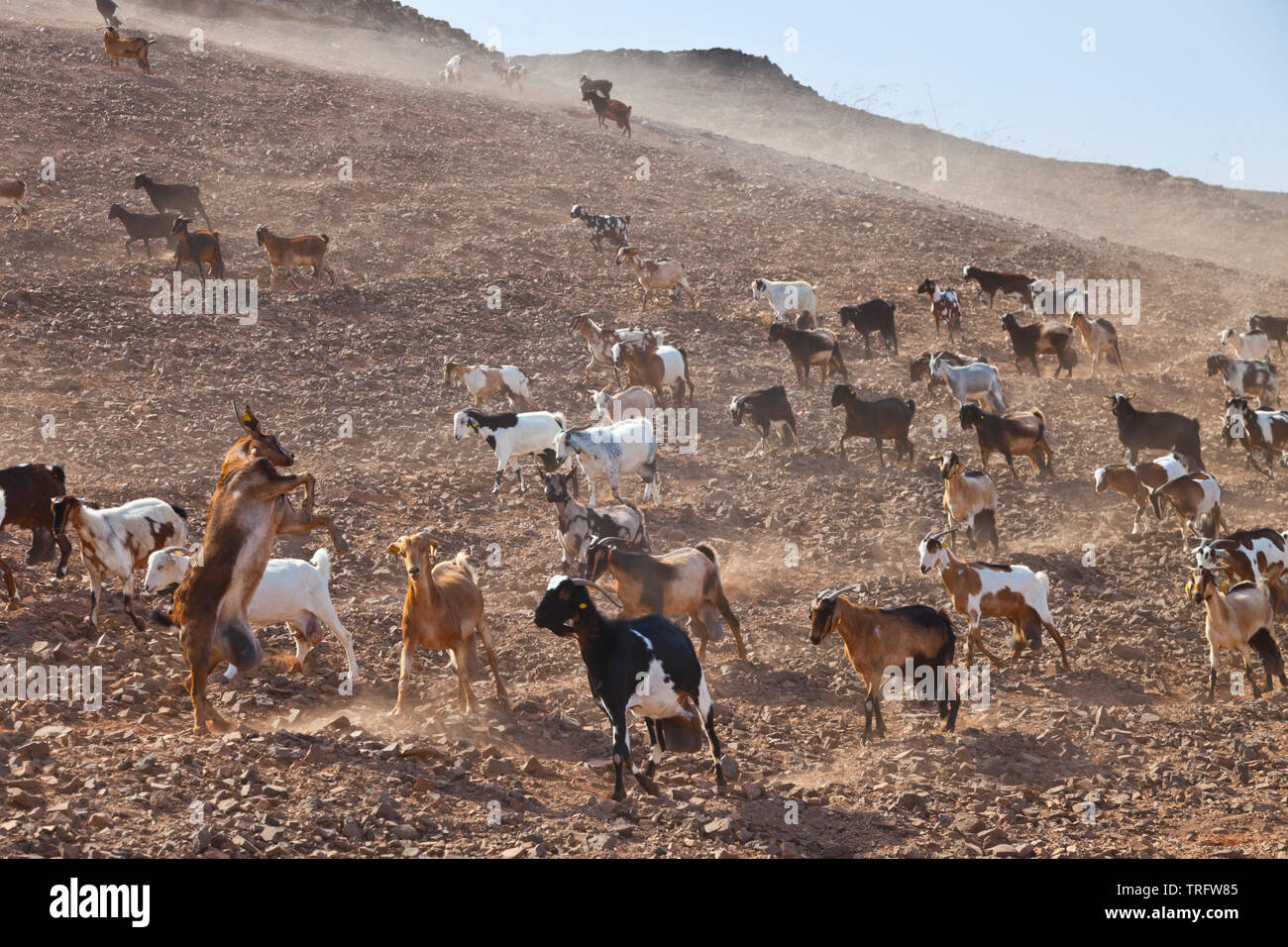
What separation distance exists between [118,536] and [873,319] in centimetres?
1599

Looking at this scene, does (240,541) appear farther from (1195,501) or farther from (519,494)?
(1195,501)

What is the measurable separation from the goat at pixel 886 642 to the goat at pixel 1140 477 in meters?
6.48

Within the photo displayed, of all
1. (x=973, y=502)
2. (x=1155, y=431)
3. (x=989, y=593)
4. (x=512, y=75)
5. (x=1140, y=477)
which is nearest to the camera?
(x=989, y=593)

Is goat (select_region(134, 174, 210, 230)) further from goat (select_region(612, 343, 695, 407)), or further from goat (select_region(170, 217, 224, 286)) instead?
goat (select_region(612, 343, 695, 407))

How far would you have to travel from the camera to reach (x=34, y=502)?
40.9 feet

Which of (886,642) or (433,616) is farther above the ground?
(433,616)

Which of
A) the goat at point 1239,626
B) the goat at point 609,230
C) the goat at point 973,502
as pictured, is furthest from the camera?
the goat at point 609,230

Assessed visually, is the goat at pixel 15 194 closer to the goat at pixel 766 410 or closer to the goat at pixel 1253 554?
the goat at pixel 766 410

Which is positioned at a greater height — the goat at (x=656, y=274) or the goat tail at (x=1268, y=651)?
the goat at (x=656, y=274)

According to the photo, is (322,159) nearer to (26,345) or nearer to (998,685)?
(26,345)

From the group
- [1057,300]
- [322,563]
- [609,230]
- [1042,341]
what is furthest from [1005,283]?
[322,563]

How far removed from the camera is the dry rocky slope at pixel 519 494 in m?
8.05

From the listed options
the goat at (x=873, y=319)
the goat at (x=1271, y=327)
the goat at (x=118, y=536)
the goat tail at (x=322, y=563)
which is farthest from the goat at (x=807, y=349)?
the goat at (x=118, y=536)

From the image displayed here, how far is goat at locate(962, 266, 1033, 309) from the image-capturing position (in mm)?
26406
